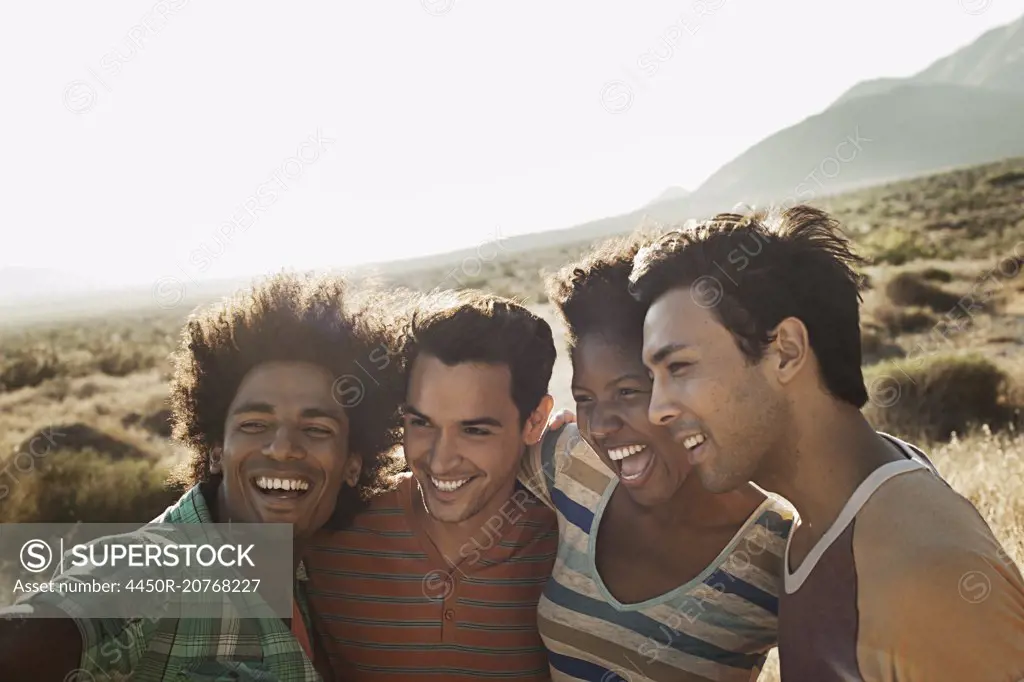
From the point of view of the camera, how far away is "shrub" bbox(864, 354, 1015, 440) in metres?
10.5

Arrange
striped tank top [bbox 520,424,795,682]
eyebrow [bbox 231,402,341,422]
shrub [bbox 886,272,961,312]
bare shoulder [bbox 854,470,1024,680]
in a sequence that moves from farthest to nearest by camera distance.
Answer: shrub [bbox 886,272,961,312], eyebrow [bbox 231,402,341,422], striped tank top [bbox 520,424,795,682], bare shoulder [bbox 854,470,1024,680]

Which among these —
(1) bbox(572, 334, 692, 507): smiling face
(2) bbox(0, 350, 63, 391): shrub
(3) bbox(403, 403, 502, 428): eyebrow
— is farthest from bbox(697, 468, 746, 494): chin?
(2) bbox(0, 350, 63, 391): shrub

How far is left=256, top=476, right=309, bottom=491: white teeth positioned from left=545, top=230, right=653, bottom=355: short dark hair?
43.4 inches

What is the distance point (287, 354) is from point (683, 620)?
64.0 inches

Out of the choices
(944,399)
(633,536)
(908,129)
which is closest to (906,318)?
(944,399)

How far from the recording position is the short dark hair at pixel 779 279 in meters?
2.66

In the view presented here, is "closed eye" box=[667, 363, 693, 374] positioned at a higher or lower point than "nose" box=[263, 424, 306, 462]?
higher

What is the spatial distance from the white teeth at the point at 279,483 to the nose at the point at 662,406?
1.21 m

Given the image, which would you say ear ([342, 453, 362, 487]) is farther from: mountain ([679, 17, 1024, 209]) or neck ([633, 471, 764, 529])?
mountain ([679, 17, 1024, 209])

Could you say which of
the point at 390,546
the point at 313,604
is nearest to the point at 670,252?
the point at 390,546

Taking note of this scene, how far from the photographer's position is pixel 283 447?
3.03 metres

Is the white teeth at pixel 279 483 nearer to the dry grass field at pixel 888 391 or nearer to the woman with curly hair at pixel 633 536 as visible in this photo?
the woman with curly hair at pixel 633 536

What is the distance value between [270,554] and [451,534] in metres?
0.65

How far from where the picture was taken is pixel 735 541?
304cm
